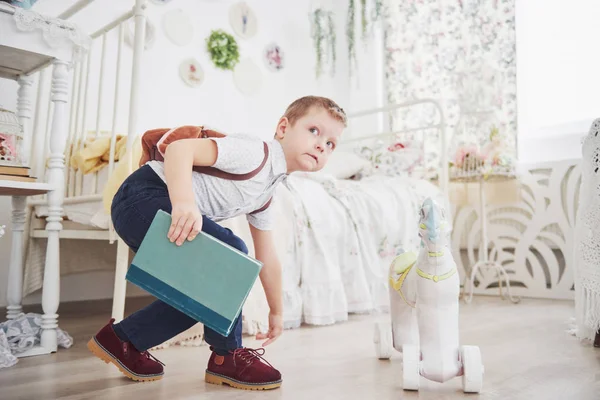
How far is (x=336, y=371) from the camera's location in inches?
49.7

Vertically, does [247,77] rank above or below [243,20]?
below

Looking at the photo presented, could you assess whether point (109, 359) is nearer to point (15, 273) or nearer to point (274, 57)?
point (15, 273)

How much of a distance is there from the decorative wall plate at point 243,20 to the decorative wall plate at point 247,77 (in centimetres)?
19

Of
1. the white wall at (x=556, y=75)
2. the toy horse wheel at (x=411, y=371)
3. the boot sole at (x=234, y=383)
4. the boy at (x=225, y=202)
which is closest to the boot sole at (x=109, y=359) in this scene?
the boy at (x=225, y=202)

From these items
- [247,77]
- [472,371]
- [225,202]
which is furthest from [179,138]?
[247,77]

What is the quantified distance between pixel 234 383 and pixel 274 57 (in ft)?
9.64

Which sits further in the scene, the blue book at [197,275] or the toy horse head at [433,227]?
the toy horse head at [433,227]

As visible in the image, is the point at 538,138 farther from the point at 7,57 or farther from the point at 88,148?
the point at 7,57

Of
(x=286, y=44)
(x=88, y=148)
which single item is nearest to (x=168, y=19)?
(x=286, y=44)

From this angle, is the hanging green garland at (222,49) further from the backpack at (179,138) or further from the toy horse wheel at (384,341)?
the toy horse wheel at (384,341)

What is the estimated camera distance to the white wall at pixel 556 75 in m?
2.97

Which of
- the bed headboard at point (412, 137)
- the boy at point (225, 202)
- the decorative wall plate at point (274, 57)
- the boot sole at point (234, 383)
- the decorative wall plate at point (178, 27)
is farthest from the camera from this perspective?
the decorative wall plate at point (274, 57)

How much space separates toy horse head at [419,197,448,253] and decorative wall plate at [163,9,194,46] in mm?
2473

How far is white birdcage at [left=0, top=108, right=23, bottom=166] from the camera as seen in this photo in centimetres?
148
